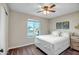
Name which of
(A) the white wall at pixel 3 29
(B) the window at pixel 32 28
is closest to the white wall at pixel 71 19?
(B) the window at pixel 32 28

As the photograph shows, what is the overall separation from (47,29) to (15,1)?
698 millimetres

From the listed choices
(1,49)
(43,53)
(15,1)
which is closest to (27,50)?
(43,53)

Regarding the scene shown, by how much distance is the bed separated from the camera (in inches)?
48.3

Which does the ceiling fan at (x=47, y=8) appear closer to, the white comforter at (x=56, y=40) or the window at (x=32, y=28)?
the window at (x=32, y=28)

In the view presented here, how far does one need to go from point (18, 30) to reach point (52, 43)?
23.8 inches

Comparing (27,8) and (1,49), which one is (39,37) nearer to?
(27,8)

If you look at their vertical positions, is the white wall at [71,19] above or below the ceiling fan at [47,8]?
below

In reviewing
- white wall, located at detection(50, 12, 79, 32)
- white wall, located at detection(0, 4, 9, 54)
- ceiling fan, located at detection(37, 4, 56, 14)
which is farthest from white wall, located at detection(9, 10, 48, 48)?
white wall, located at detection(50, 12, 79, 32)

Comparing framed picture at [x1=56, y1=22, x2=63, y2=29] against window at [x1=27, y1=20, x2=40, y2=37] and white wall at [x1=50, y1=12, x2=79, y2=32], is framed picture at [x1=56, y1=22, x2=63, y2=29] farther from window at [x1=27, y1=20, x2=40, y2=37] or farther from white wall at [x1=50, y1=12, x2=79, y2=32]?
window at [x1=27, y1=20, x2=40, y2=37]

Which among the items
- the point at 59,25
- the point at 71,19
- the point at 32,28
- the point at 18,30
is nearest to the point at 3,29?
the point at 18,30

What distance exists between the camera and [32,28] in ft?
4.50

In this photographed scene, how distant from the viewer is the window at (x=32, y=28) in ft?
4.43

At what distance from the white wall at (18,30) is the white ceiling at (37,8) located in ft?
0.24

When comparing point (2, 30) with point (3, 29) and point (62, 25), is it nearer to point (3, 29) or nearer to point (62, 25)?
point (3, 29)
